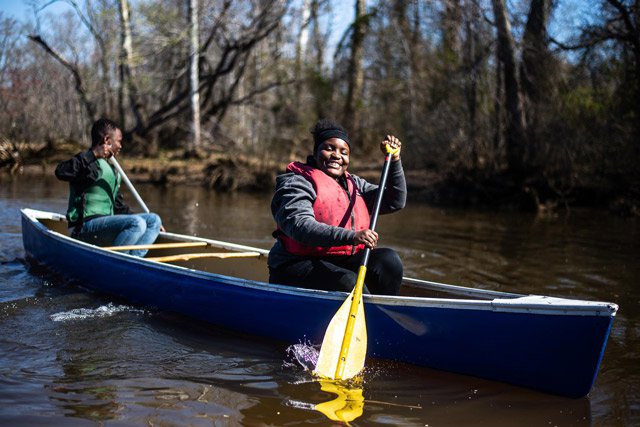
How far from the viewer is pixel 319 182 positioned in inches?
158

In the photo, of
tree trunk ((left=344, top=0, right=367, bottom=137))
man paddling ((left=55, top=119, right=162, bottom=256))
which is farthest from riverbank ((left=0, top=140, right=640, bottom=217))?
man paddling ((left=55, top=119, right=162, bottom=256))

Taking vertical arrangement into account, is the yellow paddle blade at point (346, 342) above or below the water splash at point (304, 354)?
above

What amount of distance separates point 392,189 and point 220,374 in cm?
159

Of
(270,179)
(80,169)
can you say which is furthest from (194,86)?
(80,169)

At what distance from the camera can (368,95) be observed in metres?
20.9

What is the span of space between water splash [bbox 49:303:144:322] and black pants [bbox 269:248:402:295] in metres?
1.52

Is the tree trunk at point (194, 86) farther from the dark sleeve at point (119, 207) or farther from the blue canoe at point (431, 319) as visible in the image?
the blue canoe at point (431, 319)

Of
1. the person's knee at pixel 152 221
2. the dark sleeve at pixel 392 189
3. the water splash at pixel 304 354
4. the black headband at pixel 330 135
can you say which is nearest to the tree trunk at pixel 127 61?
the person's knee at pixel 152 221

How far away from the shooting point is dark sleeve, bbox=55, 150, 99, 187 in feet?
17.9

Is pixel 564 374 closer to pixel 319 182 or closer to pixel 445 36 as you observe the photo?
pixel 319 182

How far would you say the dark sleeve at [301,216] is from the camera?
12.3ft

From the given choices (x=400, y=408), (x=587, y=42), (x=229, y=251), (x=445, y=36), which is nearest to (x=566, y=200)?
(x=587, y=42)

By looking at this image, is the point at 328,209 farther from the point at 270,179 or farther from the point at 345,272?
the point at 270,179

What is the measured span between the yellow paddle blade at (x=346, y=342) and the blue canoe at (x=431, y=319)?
0.38 feet
